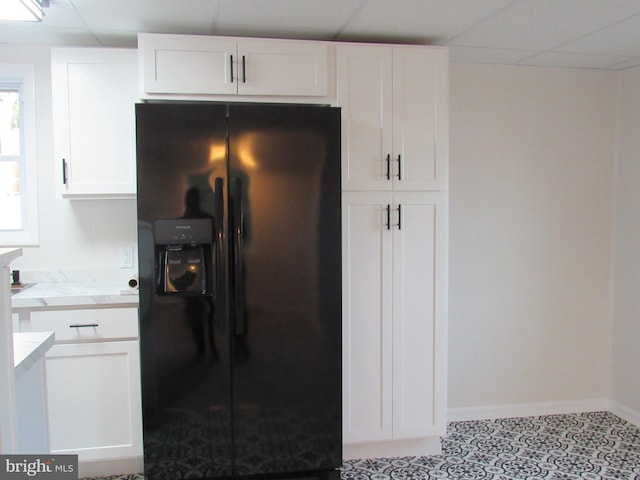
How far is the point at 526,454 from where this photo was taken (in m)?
2.94

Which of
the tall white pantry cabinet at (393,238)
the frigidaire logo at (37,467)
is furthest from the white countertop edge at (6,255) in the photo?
the tall white pantry cabinet at (393,238)

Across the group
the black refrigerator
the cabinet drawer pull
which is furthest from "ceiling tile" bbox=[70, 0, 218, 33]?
the cabinet drawer pull

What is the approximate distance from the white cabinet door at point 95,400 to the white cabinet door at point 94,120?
0.82 meters

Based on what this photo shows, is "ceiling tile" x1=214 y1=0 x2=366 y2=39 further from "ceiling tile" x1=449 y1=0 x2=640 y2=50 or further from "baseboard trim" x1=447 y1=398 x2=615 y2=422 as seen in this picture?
"baseboard trim" x1=447 y1=398 x2=615 y2=422

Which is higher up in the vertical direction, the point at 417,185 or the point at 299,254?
the point at 417,185

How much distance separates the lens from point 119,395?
258 cm

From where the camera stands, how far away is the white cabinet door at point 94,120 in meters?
2.66

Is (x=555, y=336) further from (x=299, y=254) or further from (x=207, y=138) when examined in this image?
(x=207, y=138)

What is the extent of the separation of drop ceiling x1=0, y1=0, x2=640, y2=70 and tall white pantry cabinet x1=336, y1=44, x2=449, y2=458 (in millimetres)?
156

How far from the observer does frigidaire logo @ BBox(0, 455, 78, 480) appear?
119 centimetres

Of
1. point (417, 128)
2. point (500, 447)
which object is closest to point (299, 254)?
point (417, 128)

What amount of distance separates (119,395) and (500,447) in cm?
213

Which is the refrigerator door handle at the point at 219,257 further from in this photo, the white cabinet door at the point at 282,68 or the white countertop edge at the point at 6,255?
the white countertop edge at the point at 6,255

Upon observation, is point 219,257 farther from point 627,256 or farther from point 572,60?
point 627,256
